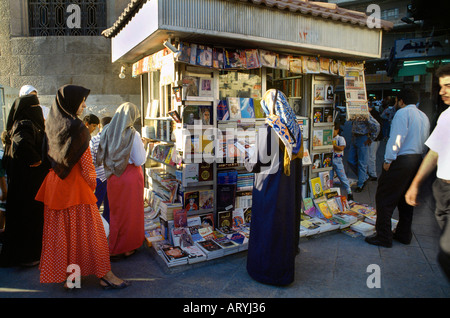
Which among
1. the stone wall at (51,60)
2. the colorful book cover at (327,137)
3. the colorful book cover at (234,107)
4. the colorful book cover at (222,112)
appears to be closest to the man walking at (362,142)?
the colorful book cover at (327,137)

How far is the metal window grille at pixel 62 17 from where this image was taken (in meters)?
7.14

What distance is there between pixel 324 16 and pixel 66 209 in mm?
4414

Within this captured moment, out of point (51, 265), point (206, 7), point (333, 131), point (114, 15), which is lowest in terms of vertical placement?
point (51, 265)

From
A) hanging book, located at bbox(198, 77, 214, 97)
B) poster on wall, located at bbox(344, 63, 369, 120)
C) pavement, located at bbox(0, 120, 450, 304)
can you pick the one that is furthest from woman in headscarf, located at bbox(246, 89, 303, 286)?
poster on wall, located at bbox(344, 63, 369, 120)

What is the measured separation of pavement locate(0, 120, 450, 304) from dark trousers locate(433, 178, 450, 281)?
7.2 inches

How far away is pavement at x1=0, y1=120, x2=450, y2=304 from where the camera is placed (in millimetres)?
3238

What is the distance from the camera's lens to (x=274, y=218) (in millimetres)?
3361

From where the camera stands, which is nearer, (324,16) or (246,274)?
(246,274)

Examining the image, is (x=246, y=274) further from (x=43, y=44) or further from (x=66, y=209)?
(x=43, y=44)

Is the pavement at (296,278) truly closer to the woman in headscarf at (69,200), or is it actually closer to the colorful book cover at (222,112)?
the woman in headscarf at (69,200)

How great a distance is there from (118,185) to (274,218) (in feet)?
6.50

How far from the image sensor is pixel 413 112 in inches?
165

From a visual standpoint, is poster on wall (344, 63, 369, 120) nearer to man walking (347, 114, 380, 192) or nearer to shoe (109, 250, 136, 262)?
man walking (347, 114, 380, 192)

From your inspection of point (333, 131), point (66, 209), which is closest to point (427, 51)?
point (333, 131)
